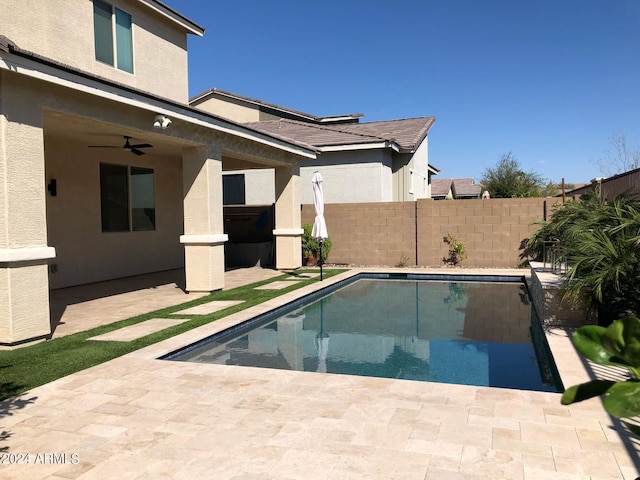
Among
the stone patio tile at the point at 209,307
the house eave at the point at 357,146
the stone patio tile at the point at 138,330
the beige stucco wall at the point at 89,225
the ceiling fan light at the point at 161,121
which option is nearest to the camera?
the stone patio tile at the point at 138,330

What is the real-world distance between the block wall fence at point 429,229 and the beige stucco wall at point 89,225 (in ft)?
18.6

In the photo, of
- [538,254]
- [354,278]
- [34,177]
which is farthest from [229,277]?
[538,254]

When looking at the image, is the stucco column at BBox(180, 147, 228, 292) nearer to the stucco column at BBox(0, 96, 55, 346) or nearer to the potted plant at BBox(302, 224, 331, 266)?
the stucco column at BBox(0, 96, 55, 346)

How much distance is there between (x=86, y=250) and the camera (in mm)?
13812

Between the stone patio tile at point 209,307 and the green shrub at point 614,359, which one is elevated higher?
the green shrub at point 614,359

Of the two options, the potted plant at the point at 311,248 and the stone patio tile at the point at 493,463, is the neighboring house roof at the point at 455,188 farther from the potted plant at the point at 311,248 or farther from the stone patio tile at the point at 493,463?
the stone patio tile at the point at 493,463

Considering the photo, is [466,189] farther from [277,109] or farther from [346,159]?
[346,159]

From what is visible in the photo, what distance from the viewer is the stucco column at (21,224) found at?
23.3 feet

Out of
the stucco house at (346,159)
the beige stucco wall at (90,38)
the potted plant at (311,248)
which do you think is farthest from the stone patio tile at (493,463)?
the stucco house at (346,159)

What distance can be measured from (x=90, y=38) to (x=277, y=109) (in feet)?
59.0

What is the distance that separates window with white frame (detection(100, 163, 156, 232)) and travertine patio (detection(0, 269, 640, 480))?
9.39 m

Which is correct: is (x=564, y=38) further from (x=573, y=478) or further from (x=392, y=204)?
(x=573, y=478)

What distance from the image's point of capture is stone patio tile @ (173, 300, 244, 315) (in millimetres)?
10016

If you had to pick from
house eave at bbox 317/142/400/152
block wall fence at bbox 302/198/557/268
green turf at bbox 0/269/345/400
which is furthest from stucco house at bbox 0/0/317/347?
house eave at bbox 317/142/400/152
